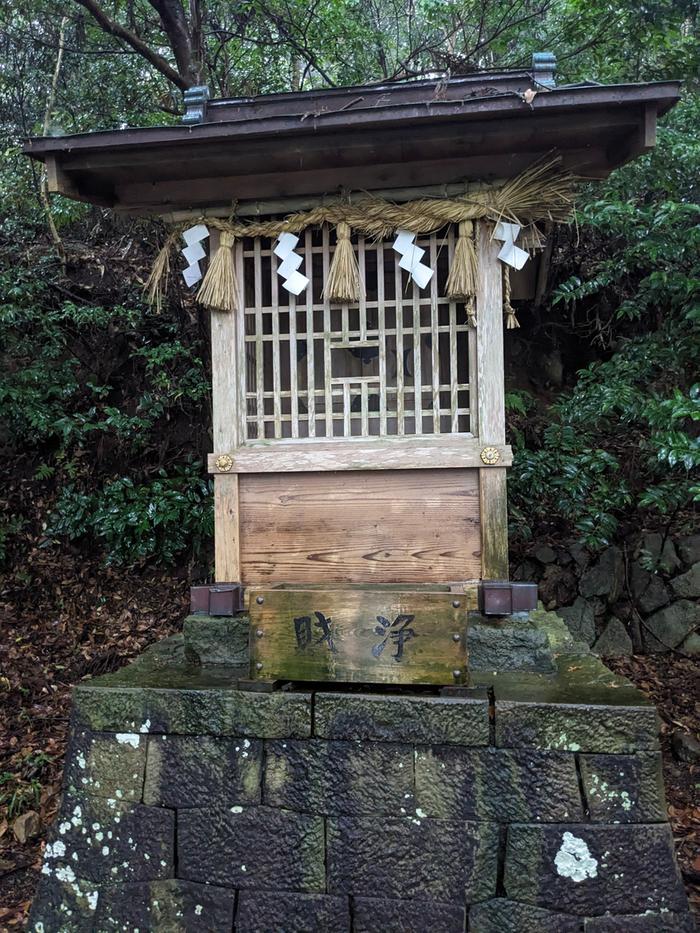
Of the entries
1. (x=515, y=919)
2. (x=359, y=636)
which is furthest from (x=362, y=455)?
(x=515, y=919)

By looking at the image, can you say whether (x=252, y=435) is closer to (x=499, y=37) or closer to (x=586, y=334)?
(x=586, y=334)

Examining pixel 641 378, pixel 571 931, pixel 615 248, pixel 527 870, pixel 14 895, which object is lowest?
pixel 14 895

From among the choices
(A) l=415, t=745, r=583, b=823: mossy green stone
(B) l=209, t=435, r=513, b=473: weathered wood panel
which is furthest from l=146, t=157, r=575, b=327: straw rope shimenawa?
(A) l=415, t=745, r=583, b=823: mossy green stone

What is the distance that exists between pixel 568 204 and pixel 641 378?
1.96 m

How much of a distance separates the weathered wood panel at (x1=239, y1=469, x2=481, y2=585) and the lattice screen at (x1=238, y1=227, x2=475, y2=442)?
264mm

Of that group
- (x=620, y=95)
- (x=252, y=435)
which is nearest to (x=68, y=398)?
(x=252, y=435)

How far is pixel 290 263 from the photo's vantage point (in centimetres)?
352

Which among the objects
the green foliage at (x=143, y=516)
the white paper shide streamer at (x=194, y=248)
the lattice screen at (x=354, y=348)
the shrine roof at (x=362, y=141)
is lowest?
the green foliage at (x=143, y=516)

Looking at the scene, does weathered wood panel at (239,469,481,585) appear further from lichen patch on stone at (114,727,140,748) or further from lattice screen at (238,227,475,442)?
lichen patch on stone at (114,727,140,748)

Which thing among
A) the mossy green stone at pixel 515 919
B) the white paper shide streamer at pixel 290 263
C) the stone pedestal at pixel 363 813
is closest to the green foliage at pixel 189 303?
the white paper shide streamer at pixel 290 263

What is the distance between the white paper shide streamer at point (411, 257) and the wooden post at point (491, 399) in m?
0.28

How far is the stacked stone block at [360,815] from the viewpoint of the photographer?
8.58 feet

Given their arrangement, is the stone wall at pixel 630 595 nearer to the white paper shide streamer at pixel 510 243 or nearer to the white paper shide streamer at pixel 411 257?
the white paper shide streamer at pixel 510 243

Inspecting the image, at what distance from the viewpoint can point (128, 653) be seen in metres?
6.20
